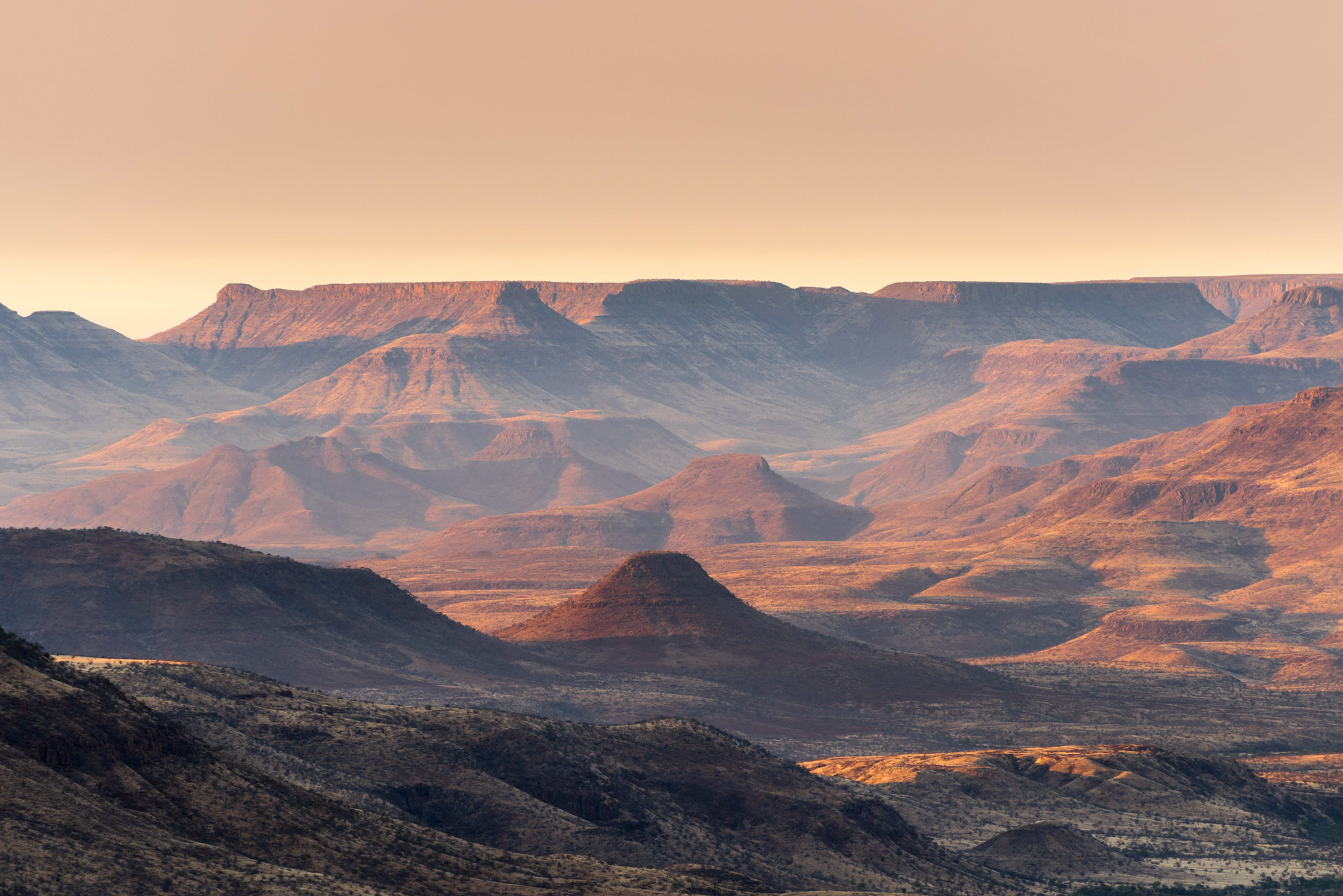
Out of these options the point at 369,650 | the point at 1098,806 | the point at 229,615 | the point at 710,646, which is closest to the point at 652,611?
the point at 710,646

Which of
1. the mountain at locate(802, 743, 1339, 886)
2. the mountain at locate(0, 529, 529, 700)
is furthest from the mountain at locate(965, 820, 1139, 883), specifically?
the mountain at locate(0, 529, 529, 700)

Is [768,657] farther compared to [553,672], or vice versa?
[768,657]

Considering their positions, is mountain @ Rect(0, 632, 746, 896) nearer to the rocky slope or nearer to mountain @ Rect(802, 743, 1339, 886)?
mountain @ Rect(802, 743, 1339, 886)

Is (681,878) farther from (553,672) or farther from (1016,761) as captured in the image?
(553,672)

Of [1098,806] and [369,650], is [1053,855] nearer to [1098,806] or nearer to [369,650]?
[1098,806]

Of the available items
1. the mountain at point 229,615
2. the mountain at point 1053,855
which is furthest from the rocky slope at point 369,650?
the mountain at point 1053,855

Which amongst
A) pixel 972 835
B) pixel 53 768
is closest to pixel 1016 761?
pixel 972 835
